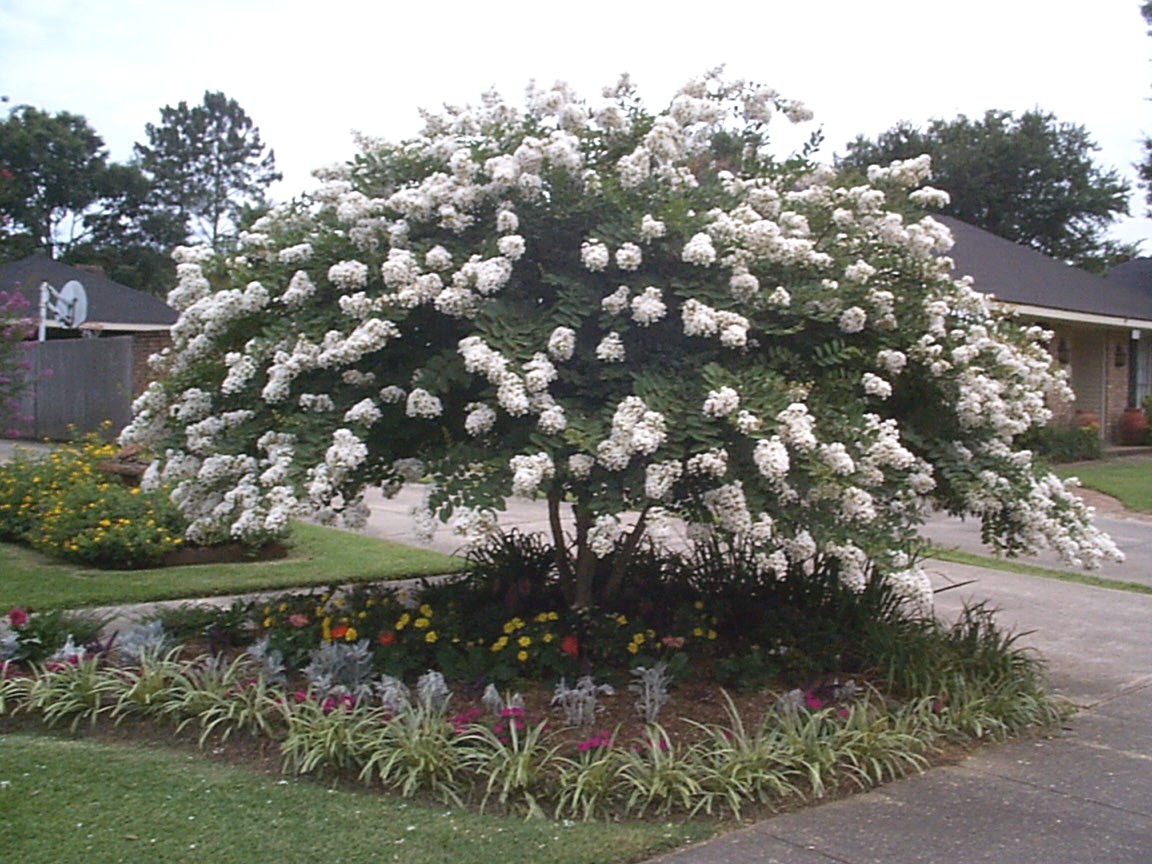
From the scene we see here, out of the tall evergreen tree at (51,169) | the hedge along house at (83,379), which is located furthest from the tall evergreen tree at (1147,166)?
the tall evergreen tree at (51,169)

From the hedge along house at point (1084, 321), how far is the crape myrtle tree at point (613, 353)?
531 inches

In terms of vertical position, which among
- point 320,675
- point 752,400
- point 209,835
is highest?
point 752,400

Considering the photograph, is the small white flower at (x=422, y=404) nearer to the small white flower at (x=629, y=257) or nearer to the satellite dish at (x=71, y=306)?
the small white flower at (x=629, y=257)

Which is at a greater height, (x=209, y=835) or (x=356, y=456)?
(x=356, y=456)

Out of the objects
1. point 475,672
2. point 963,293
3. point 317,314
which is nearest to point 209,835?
point 475,672

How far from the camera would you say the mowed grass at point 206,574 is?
8.31 meters

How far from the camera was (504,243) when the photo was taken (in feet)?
17.4

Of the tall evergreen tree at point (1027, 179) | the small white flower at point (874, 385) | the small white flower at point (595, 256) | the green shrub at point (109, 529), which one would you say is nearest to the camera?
the small white flower at point (595, 256)

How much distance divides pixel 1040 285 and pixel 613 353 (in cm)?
1705

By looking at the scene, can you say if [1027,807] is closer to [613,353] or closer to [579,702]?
[579,702]

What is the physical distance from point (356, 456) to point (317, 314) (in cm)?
95

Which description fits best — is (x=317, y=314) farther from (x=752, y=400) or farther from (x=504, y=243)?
(x=752, y=400)

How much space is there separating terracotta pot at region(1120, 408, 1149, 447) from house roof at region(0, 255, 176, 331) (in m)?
20.5

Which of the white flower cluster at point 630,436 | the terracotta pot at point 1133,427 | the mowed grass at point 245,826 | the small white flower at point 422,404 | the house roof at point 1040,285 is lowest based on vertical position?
the mowed grass at point 245,826
